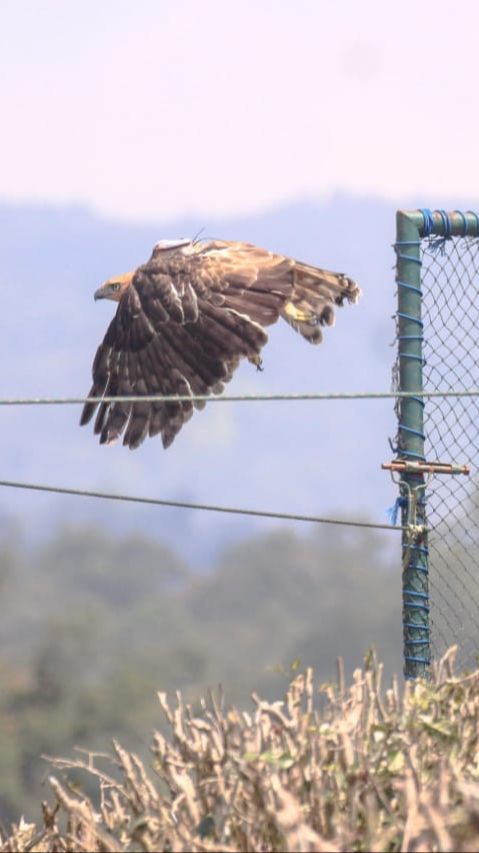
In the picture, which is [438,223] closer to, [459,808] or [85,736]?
[459,808]

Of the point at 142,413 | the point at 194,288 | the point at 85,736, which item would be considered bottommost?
the point at 85,736

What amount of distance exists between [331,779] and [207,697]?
0.62m

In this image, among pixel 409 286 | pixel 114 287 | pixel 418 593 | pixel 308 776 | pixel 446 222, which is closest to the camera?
pixel 308 776

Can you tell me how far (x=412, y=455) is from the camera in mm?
9344

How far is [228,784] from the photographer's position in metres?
5.34

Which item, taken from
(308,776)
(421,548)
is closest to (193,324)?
(421,548)

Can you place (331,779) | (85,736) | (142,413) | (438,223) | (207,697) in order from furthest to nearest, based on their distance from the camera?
(85,736) → (142,413) → (438,223) → (207,697) → (331,779)

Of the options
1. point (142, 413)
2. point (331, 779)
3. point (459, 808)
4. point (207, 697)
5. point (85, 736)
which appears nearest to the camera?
point (459, 808)

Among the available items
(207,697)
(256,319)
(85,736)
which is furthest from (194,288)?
(85,736)

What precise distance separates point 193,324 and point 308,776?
19.3 ft

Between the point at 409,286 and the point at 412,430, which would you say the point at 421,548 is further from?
the point at 409,286

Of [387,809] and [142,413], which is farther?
[142,413]

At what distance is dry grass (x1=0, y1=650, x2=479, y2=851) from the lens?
16.3 feet

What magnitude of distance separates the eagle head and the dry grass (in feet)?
22.0
